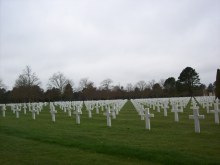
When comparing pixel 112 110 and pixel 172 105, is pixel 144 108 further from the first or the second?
pixel 172 105

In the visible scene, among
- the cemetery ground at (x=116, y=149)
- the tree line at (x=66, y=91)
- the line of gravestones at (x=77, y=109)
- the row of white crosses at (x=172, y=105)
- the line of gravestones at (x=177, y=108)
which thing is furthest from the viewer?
the tree line at (x=66, y=91)

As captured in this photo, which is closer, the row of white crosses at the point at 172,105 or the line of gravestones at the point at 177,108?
the line of gravestones at the point at 177,108

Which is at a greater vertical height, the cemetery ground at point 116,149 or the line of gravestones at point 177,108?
the line of gravestones at point 177,108

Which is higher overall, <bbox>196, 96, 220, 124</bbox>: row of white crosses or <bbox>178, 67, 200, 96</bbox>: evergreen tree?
<bbox>178, 67, 200, 96</bbox>: evergreen tree

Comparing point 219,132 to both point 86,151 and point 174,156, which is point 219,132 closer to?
point 174,156

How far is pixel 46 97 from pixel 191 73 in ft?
101

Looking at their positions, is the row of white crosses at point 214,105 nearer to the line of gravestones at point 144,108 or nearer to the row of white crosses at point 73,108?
the line of gravestones at point 144,108

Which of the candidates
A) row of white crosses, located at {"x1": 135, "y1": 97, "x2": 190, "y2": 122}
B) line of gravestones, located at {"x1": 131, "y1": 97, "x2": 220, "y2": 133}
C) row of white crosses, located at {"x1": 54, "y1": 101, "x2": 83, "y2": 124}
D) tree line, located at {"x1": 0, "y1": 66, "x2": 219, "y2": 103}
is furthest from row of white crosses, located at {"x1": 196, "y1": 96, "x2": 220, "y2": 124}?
tree line, located at {"x1": 0, "y1": 66, "x2": 219, "y2": 103}

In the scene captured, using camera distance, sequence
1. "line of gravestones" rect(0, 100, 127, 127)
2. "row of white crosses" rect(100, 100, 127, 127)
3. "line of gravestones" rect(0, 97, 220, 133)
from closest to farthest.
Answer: "line of gravestones" rect(0, 97, 220, 133) → "row of white crosses" rect(100, 100, 127, 127) → "line of gravestones" rect(0, 100, 127, 127)

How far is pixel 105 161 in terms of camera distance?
6961 mm

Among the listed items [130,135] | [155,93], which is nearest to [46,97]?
[155,93]

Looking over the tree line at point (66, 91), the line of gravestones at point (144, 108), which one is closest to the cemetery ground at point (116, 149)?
the line of gravestones at point (144, 108)

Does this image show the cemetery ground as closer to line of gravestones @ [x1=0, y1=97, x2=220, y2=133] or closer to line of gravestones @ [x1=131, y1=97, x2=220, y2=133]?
line of gravestones @ [x1=131, y1=97, x2=220, y2=133]

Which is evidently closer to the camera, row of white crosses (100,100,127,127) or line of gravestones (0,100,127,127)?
row of white crosses (100,100,127,127)
